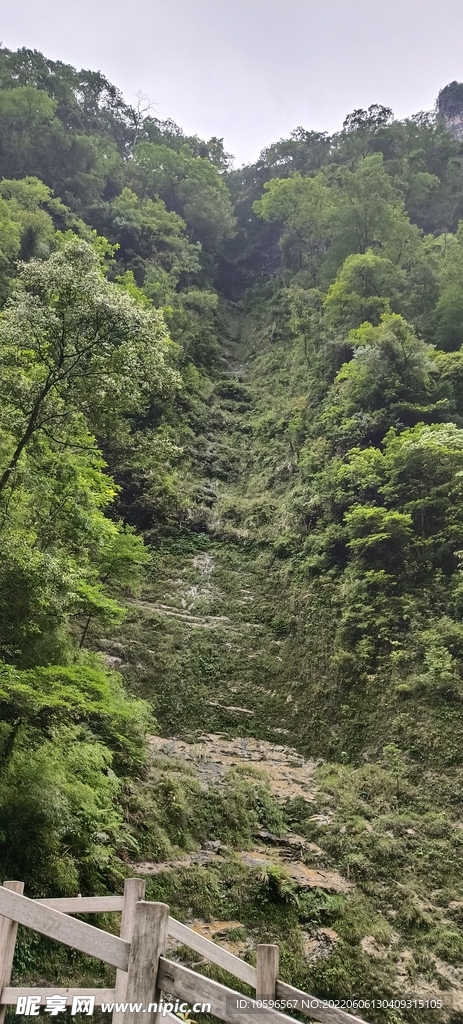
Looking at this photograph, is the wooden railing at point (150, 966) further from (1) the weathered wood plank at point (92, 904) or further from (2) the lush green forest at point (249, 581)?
(2) the lush green forest at point (249, 581)

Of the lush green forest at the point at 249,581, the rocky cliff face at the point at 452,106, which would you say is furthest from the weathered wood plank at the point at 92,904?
the rocky cliff face at the point at 452,106

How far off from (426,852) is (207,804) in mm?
3421

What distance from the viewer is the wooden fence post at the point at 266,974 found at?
2691mm

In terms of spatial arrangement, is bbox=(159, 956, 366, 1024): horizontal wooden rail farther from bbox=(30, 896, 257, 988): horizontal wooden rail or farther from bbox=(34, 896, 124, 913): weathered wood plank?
bbox=(34, 896, 124, 913): weathered wood plank

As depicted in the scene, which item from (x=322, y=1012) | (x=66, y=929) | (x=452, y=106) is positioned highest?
(x=452, y=106)

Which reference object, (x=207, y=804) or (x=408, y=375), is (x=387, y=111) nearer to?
(x=408, y=375)

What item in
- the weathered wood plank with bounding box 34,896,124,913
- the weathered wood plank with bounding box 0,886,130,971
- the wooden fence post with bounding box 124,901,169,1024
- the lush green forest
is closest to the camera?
the wooden fence post with bounding box 124,901,169,1024

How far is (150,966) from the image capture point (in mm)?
2598

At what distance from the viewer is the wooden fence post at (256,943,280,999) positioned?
269cm

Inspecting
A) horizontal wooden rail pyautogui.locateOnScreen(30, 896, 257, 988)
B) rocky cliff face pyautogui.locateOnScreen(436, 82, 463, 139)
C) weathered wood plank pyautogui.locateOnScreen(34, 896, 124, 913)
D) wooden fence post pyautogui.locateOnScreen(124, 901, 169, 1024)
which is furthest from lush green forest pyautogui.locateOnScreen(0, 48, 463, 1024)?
rocky cliff face pyautogui.locateOnScreen(436, 82, 463, 139)

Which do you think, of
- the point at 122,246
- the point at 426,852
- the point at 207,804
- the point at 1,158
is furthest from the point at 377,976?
the point at 1,158

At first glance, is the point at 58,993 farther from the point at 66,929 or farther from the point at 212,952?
the point at 212,952

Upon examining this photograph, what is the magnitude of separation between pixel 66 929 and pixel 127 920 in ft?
0.96

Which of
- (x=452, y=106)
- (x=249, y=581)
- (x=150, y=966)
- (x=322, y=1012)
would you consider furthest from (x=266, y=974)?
(x=452, y=106)
